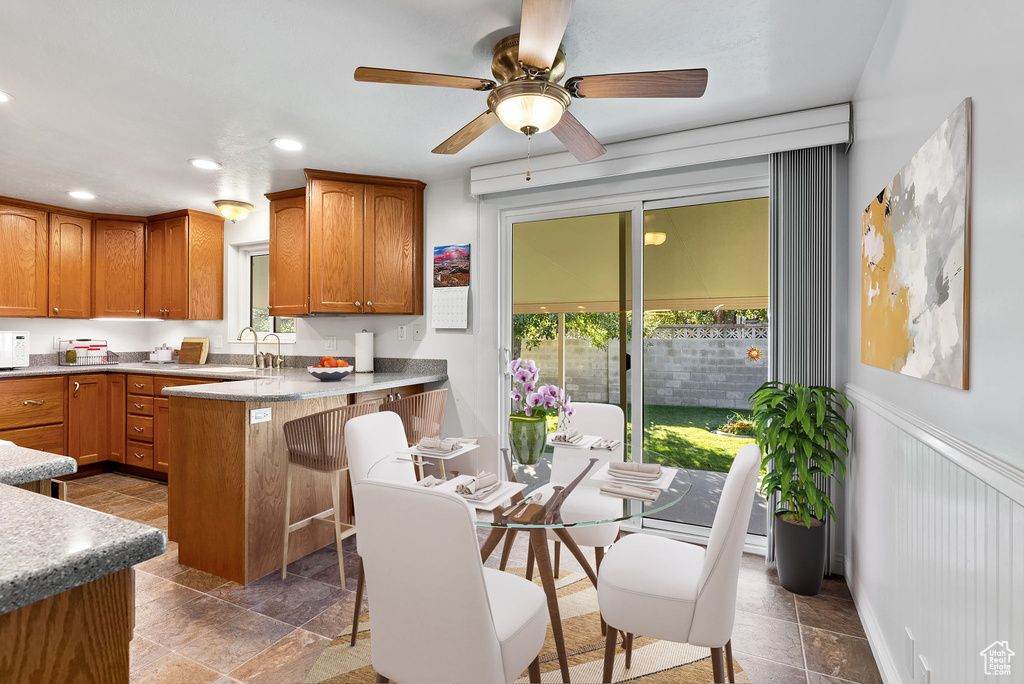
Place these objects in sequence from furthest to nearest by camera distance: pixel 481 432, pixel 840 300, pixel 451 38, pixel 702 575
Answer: pixel 481 432, pixel 840 300, pixel 451 38, pixel 702 575

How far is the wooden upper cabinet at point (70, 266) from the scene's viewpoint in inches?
177

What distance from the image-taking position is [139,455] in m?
4.39

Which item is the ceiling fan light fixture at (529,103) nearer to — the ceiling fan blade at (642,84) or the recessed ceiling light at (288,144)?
the ceiling fan blade at (642,84)

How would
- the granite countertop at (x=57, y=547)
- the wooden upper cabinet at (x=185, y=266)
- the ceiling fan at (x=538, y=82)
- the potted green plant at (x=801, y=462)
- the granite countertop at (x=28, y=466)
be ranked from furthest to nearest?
the wooden upper cabinet at (x=185, y=266) → the potted green plant at (x=801, y=462) → the ceiling fan at (x=538, y=82) → the granite countertop at (x=28, y=466) → the granite countertop at (x=57, y=547)

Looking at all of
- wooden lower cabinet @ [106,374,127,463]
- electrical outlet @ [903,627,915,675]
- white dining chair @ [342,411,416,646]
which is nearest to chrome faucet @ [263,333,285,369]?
wooden lower cabinet @ [106,374,127,463]

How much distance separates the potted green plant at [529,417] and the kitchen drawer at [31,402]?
13.9 ft

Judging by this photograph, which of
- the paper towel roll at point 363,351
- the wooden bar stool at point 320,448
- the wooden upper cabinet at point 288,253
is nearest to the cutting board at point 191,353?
the wooden upper cabinet at point 288,253

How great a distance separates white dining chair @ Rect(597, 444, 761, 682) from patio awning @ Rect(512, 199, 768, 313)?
5.81ft

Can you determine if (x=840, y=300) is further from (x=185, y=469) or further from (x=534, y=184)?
(x=185, y=469)

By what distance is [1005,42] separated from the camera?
106 centimetres

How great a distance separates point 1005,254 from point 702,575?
1.05 meters

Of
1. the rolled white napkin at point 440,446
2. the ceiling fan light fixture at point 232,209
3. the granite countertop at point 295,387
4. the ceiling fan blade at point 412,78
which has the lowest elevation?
the rolled white napkin at point 440,446

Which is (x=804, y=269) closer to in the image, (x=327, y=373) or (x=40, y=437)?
(x=327, y=373)

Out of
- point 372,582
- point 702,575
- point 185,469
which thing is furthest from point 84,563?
point 185,469
